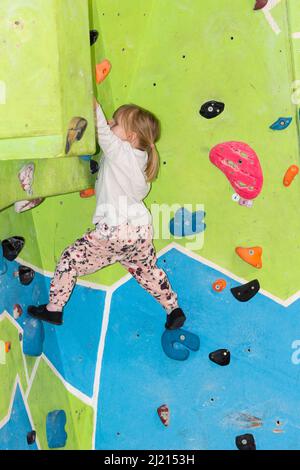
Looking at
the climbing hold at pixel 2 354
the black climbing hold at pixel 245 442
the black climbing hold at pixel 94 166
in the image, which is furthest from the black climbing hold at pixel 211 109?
the black climbing hold at pixel 245 442

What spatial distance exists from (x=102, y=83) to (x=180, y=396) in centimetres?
123

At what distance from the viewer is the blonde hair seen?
7.73 feet

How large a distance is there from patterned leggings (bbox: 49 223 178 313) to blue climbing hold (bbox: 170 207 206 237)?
6.1 inches

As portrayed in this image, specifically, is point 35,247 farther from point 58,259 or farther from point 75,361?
point 75,361

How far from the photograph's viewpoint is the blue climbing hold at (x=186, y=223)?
8.60 ft

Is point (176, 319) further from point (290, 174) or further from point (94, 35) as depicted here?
point (94, 35)

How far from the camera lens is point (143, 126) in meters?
2.38

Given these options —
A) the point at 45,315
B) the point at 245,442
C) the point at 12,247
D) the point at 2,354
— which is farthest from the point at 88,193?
the point at 245,442

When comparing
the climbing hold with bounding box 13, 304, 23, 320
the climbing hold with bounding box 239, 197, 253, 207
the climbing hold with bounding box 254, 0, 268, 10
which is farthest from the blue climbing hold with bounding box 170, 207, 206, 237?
the climbing hold with bounding box 254, 0, 268, 10

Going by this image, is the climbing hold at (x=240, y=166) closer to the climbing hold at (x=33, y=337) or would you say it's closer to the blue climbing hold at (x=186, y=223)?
the blue climbing hold at (x=186, y=223)

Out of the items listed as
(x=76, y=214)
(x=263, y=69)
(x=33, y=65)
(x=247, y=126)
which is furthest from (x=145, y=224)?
(x=33, y=65)

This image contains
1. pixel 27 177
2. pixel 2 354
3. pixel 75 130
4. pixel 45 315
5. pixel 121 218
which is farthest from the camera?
pixel 45 315

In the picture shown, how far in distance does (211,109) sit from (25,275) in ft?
2.99

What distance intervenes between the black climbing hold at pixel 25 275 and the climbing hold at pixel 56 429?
50 cm
